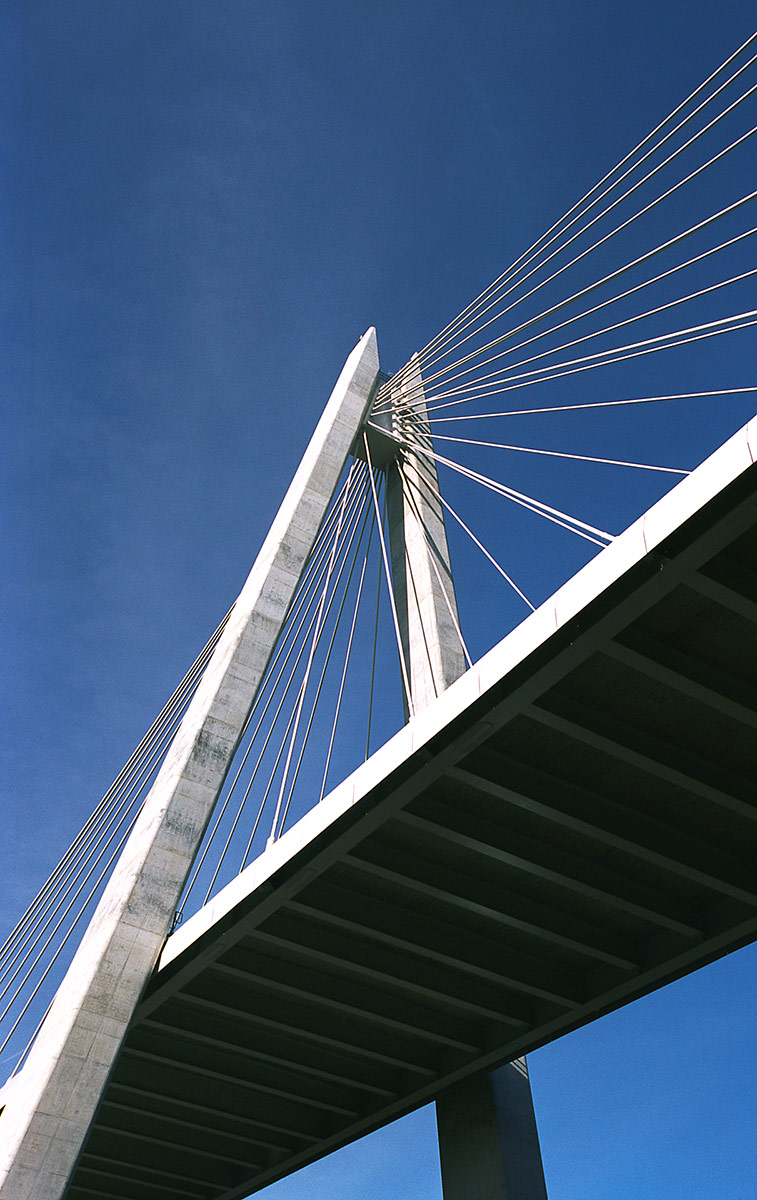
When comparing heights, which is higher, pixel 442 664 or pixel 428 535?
pixel 428 535

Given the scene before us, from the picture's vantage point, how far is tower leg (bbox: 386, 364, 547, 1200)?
1709 centimetres

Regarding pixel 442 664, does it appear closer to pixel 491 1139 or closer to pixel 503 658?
pixel 503 658

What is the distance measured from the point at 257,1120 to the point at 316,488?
1105 centimetres

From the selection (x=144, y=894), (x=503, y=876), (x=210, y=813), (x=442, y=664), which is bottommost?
(x=144, y=894)

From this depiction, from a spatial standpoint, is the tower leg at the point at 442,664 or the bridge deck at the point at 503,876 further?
the tower leg at the point at 442,664

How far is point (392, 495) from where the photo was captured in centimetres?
2316

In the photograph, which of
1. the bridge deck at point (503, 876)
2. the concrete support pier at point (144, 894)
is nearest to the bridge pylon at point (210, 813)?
the concrete support pier at point (144, 894)

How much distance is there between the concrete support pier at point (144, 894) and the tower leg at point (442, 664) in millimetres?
2354

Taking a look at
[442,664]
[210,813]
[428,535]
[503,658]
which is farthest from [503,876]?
[428,535]

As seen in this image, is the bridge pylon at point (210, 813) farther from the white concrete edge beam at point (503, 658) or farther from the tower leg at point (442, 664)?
the white concrete edge beam at point (503, 658)

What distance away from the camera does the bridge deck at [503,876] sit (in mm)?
11648

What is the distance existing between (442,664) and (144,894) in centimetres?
627

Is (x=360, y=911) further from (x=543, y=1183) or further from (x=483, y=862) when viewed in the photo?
(x=543, y=1183)

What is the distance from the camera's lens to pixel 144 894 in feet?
49.6
